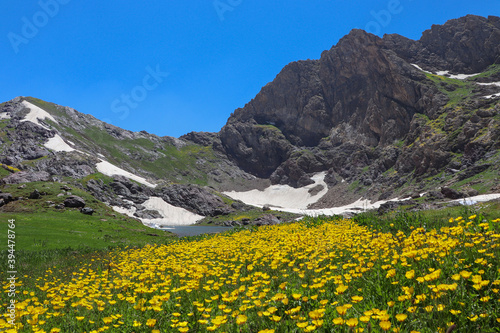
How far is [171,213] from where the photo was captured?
12875cm

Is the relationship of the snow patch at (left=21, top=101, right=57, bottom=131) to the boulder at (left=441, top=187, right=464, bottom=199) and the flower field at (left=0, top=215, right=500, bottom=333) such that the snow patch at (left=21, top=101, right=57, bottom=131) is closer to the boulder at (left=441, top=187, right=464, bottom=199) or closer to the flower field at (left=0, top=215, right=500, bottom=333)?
the boulder at (left=441, top=187, right=464, bottom=199)

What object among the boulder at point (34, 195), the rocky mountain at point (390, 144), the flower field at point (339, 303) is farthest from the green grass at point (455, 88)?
the boulder at point (34, 195)

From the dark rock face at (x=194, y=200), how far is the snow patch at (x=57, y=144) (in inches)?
2381

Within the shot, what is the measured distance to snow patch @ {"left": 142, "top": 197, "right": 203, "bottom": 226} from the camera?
406 feet

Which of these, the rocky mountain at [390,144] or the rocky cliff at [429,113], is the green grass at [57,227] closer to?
the rocky mountain at [390,144]

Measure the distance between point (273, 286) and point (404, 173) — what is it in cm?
15980

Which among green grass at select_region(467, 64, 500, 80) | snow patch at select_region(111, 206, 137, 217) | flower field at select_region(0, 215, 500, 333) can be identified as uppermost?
green grass at select_region(467, 64, 500, 80)

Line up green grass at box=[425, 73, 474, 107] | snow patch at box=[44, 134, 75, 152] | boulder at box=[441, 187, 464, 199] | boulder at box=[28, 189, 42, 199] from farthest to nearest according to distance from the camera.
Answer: green grass at box=[425, 73, 474, 107] → snow patch at box=[44, 134, 75, 152] → boulder at box=[441, 187, 464, 199] → boulder at box=[28, 189, 42, 199]

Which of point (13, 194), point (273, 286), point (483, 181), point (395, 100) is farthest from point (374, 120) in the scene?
point (273, 286)

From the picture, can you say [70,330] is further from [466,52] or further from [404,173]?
[466,52]

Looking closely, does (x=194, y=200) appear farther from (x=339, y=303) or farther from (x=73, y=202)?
(x=339, y=303)

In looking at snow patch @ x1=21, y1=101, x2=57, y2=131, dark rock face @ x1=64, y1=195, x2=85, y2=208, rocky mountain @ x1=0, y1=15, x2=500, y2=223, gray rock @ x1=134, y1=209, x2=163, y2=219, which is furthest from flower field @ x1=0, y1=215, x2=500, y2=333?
snow patch @ x1=21, y1=101, x2=57, y2=131

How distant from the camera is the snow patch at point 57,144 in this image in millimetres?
149462

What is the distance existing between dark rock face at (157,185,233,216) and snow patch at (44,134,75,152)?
198ft
